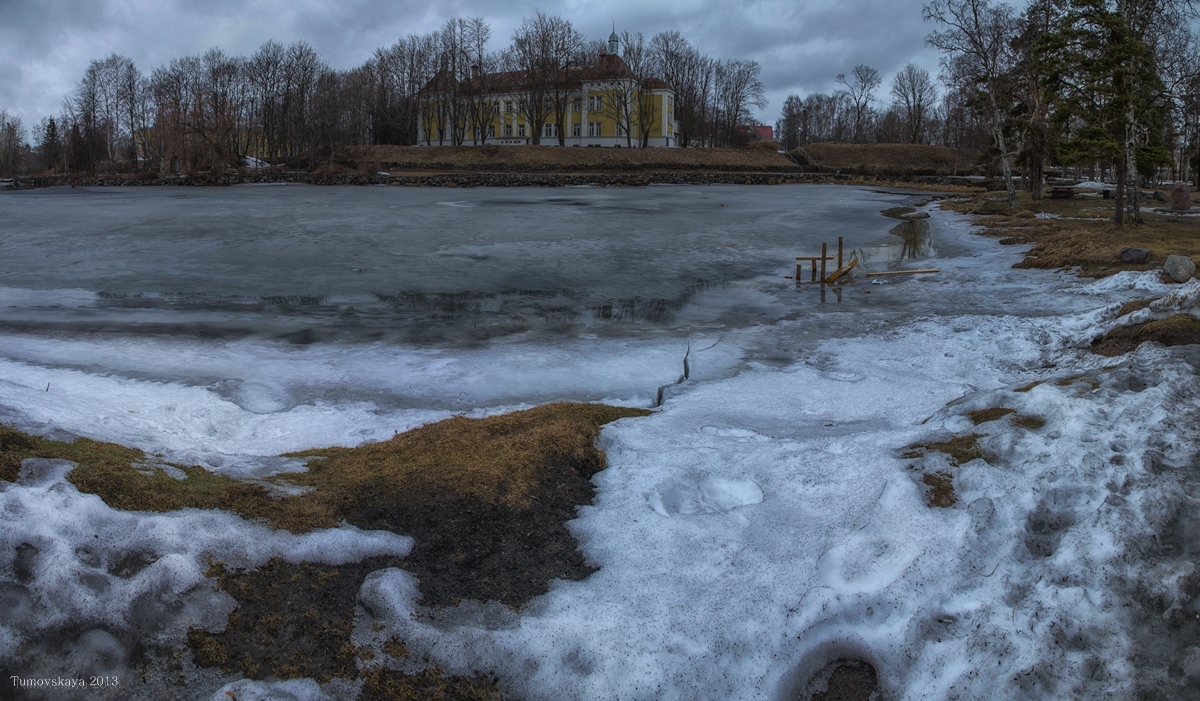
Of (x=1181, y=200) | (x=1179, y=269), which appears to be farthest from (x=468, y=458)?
(x=1181, y=200)

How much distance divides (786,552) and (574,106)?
87.5m

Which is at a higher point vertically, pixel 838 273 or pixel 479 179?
pixel 479 179

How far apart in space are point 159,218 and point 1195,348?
27.4 meters

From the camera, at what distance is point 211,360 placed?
9.03 metres

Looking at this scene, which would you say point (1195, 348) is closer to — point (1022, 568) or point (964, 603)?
point (1022, 568)

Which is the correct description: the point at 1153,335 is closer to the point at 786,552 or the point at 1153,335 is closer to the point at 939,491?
the point at 939,491

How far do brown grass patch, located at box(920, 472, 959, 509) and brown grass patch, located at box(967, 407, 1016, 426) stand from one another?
1.03 m

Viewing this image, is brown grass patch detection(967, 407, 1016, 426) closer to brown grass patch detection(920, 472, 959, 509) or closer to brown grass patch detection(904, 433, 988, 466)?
brown grass patch detection(904, 433, 988, 466)

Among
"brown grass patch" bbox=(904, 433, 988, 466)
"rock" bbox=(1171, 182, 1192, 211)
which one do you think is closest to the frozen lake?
"brown grass patch" bbox=(904, 433, 988, 466)

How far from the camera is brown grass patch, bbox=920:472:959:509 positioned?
14.9ft

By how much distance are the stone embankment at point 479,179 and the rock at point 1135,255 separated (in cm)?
4401

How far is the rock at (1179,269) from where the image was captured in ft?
36.5

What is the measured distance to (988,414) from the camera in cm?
577

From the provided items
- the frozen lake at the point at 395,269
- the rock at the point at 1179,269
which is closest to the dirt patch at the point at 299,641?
the frozen lake at the point at 395,269
